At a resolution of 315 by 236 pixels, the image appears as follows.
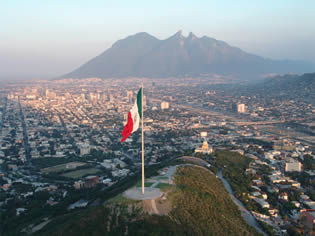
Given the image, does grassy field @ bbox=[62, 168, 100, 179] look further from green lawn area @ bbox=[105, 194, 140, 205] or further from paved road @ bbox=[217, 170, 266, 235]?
green lawn area @ bbox=[105, 194, 140, 205]

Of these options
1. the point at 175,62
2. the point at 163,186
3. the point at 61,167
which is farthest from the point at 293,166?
the point at 175,62

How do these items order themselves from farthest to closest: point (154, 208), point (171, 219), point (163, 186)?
1. point (163, 186)
2. point (154, 208)
3. point (171, 219)

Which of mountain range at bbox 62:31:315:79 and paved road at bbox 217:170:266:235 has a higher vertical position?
mountain range at bbox 62:31:315:79

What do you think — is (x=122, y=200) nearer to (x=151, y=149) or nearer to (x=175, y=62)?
(x=151, y=149)

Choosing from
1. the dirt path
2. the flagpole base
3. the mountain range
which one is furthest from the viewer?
the mountain range

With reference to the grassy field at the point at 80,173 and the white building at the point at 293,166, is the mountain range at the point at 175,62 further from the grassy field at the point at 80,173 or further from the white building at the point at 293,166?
the white building at the point at 293,166

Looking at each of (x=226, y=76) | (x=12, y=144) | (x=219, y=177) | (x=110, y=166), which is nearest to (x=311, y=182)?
(x=219, y=177)

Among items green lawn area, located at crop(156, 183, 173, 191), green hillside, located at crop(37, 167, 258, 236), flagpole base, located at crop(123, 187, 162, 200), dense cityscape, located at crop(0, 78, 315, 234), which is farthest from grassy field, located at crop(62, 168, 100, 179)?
flagpole base, located at crop(123, 187, 162, 200)
